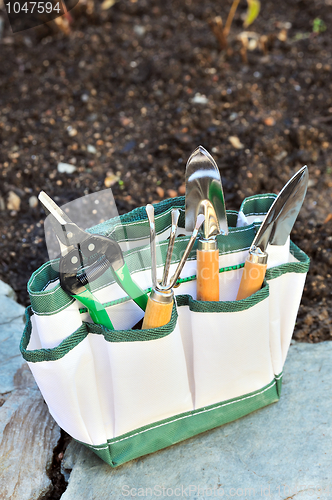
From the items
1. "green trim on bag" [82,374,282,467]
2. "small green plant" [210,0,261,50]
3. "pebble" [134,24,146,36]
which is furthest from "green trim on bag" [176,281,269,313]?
"pebble" [134,24,146,36]

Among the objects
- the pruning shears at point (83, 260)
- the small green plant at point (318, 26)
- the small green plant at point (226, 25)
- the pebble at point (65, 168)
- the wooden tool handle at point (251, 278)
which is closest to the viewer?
the pruning shears at point (83, 260)

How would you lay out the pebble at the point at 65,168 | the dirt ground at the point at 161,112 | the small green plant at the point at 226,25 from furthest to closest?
the small green plant at the point at 226,25
the pebble at the point at 65,168
the dirt ground at the point at 161,112

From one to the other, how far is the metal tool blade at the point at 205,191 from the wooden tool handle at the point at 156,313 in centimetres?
16

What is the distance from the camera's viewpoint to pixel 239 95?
1923 mm

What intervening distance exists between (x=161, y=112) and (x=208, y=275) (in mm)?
1199

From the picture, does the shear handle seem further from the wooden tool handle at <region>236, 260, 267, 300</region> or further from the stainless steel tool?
the wooden tool handle at <region>236, 260, 267, 300</region>

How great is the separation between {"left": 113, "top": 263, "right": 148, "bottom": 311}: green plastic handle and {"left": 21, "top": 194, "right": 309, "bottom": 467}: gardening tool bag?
2 cm

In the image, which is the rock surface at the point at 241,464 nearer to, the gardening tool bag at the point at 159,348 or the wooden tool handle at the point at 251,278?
the gardening tool bag at the point at 159,348

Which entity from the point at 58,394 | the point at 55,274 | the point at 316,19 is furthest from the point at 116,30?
the point at 58,394

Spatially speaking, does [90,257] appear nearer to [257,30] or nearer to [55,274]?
[55,274]

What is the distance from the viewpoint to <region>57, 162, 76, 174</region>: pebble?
1725mm

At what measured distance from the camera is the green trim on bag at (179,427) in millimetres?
925

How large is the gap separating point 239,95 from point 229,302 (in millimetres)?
1286

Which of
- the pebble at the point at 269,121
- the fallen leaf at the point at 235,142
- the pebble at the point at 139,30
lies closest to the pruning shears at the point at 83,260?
the fallen leaf at the point at 235,142
